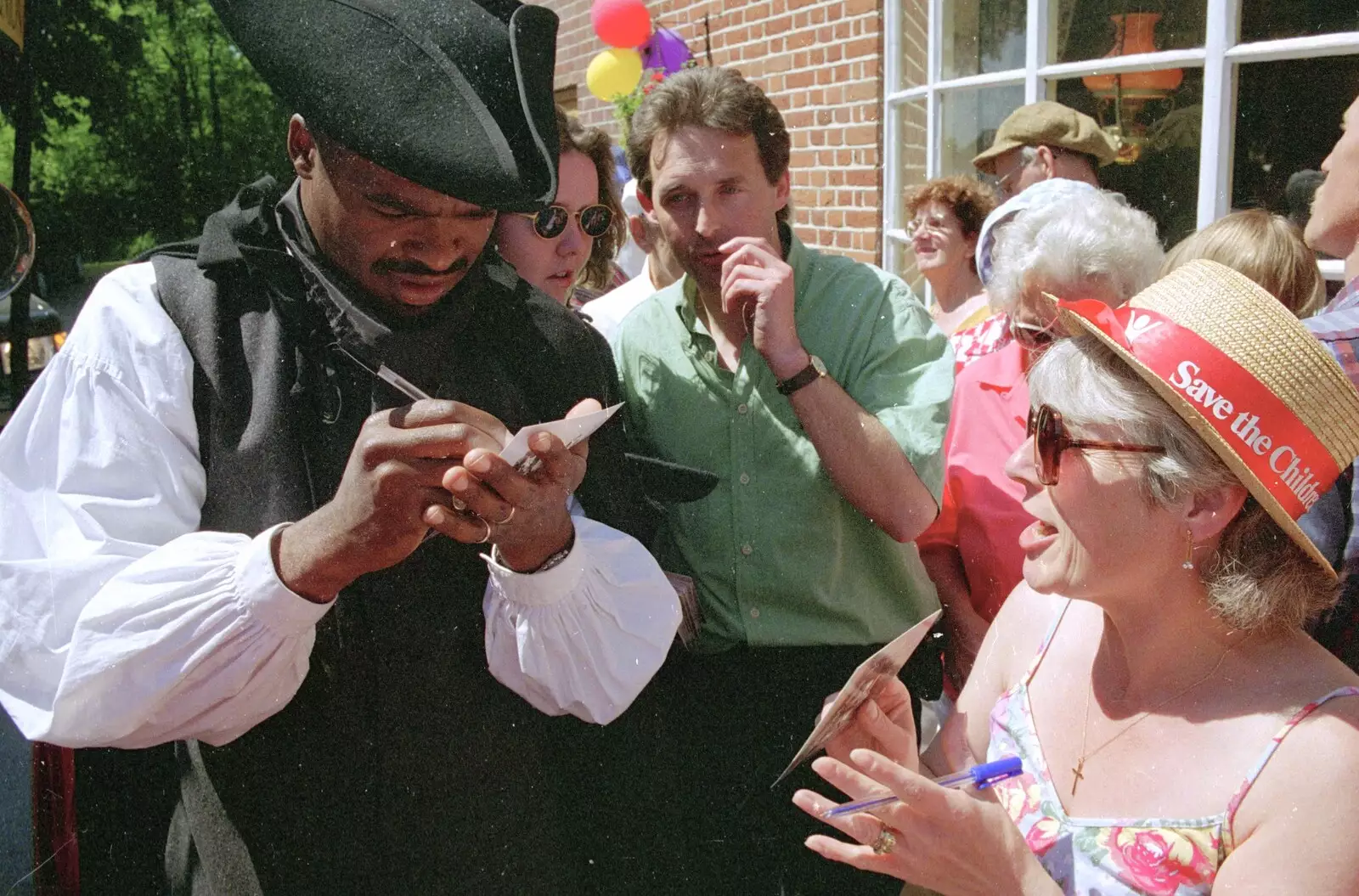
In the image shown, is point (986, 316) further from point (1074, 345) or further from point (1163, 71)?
point (1074, 345)

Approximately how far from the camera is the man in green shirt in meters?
2.04

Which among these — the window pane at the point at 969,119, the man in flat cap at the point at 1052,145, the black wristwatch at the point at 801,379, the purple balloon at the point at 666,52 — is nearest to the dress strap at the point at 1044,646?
the black wristwatch at the point at 801,379

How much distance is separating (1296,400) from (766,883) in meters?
1.45

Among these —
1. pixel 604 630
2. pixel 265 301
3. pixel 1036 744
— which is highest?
pixel 265 301

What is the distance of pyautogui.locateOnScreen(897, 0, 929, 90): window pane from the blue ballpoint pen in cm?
385

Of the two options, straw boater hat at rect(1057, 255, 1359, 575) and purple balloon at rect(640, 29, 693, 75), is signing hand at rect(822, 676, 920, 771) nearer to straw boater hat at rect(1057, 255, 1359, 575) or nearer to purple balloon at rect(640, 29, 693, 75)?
straw boater hat at rect(1057, 255, 1359, 575)

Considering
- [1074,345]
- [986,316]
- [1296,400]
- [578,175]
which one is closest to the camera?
[1296,400]

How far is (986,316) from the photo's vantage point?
347cm

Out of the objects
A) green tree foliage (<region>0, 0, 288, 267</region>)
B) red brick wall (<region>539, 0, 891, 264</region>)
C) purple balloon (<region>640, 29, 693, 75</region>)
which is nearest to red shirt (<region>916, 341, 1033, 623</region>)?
red brick wall (<region>539, 0, 891, 264</region>)

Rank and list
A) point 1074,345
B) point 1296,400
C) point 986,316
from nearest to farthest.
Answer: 1. point 1296,400
2. point 1074,345
3. point 986,316

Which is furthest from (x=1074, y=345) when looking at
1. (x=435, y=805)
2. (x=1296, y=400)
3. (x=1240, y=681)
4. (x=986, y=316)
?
(x=986, y=316)

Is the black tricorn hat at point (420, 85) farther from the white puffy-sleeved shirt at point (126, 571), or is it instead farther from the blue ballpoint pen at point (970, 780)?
the blue ballpoint pen at point (970, 780)

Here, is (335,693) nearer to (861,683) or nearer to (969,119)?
(861,683)

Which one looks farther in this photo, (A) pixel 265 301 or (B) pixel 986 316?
(B) pixel 986 316
